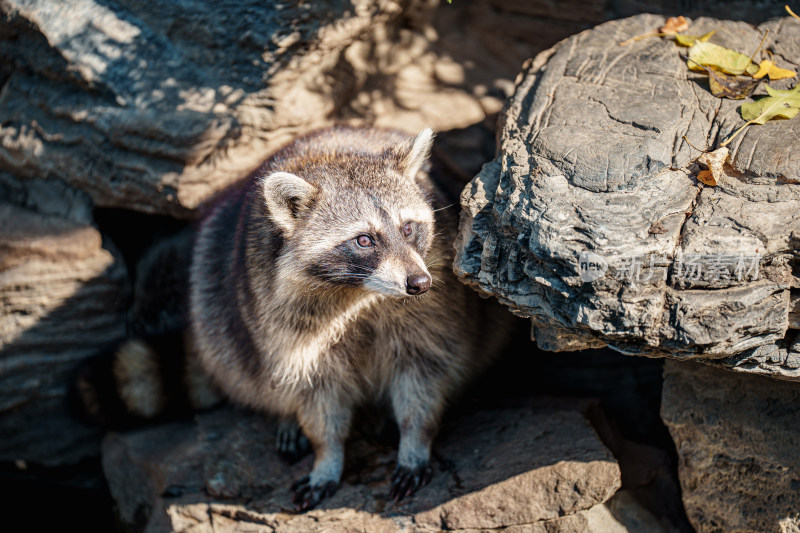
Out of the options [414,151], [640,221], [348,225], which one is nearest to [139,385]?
[348,225]

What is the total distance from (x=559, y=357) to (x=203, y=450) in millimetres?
1888

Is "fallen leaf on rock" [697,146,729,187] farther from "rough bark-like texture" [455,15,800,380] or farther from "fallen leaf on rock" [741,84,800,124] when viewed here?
"fallen leaf on rock" [741,84,800,124]

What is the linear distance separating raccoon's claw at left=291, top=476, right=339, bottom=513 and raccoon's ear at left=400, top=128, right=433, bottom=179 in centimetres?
135

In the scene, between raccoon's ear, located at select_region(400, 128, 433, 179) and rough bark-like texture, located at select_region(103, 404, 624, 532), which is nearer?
rough bark-like texture, located at select_region(103, 404, 624, 532)

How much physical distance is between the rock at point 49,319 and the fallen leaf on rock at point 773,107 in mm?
3190

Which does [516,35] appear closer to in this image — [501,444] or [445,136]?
[445,136]

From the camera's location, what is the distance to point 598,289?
2.05m

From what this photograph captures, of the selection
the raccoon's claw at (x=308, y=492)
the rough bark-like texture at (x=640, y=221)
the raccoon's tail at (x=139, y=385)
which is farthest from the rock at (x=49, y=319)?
the rough bark-like texture at (x=640, y=221)

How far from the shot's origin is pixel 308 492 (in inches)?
118

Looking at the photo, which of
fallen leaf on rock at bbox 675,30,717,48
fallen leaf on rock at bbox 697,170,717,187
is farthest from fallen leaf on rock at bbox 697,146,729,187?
fallen leaf on rock at bbox 675,30,717,48

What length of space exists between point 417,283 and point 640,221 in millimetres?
748

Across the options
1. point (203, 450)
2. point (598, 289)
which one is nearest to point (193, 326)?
point (203, 450)

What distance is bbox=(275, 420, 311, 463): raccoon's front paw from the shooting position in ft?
10.9

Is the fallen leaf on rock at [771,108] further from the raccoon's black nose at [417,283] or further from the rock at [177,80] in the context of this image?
the rock at [177,80]
